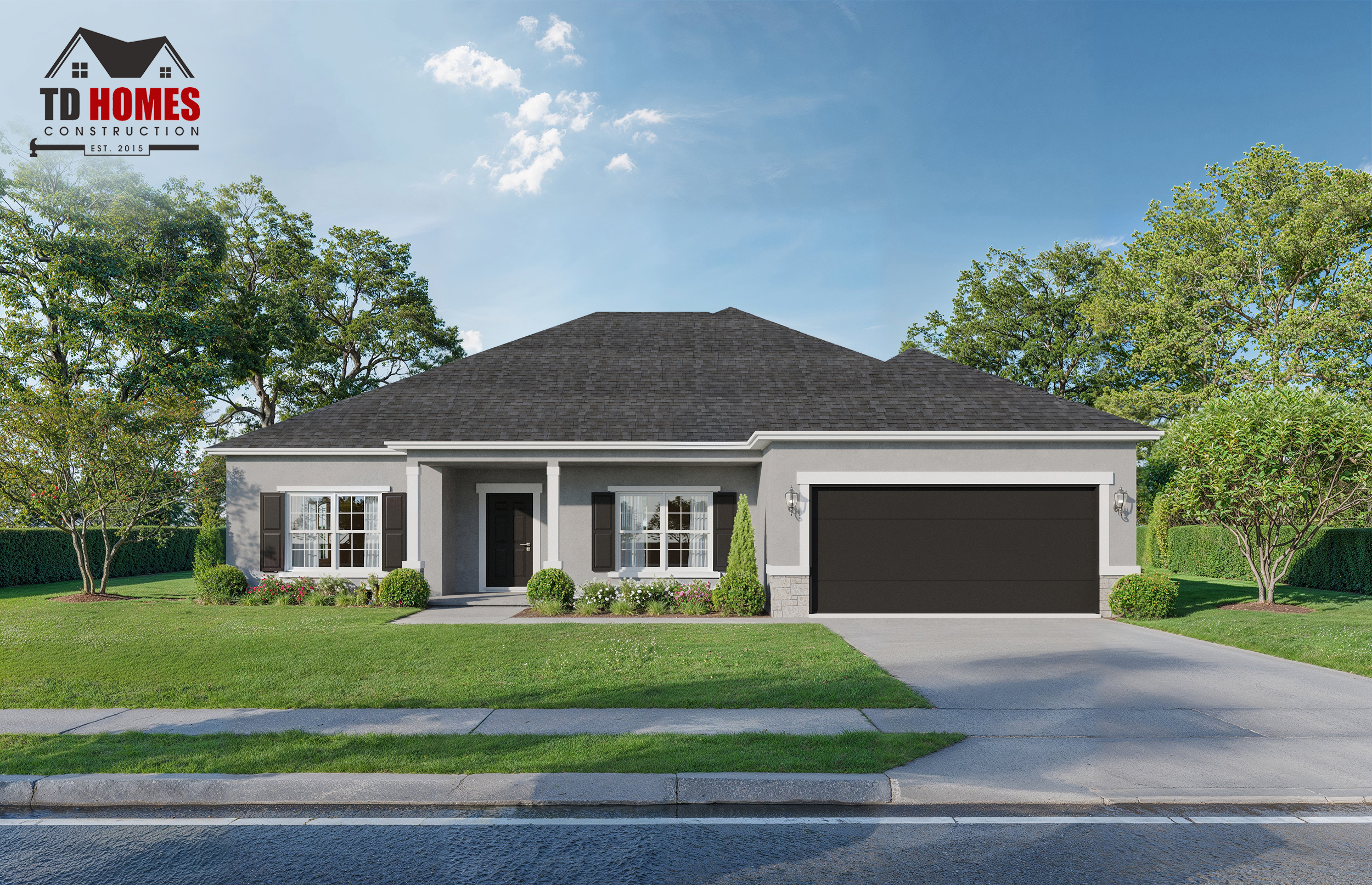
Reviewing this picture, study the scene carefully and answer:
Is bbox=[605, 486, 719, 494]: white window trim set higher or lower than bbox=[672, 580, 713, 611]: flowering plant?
higher

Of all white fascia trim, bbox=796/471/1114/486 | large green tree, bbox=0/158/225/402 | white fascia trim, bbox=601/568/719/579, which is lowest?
Answer: white fascia trim, bbox=601/568/719/579

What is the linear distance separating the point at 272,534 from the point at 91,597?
466 cm

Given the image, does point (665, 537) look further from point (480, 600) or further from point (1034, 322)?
point (1034, 322)

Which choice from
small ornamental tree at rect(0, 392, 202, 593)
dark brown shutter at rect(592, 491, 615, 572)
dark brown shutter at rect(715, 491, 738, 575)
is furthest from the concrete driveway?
small ornamental tree at rect(0, 392, 202, 593)

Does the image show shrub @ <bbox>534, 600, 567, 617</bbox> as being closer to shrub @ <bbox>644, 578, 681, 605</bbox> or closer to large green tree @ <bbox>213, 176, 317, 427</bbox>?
shrub @ <bbox>644, 578, 681, 605</bbox>

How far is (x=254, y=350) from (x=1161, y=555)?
32.9 meters

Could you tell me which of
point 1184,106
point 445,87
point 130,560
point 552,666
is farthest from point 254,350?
point 1184,106

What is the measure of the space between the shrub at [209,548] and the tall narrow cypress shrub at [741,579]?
11399 millimetres

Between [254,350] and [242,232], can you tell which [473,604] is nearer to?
[254,350]

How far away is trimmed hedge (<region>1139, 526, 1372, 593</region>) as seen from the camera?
19.1m

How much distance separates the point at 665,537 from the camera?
1625cm

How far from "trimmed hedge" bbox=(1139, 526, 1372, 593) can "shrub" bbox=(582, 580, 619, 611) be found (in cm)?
1664

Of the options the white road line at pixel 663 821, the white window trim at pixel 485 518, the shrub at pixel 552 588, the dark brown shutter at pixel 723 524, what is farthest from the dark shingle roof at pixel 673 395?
the white road line at pixel 663 821

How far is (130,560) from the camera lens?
26.4 metres
